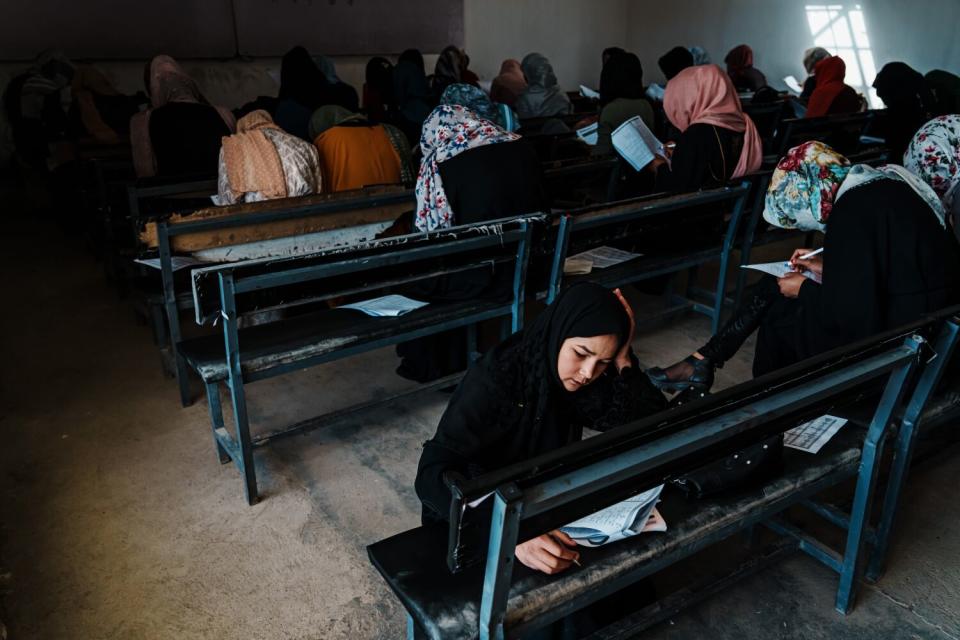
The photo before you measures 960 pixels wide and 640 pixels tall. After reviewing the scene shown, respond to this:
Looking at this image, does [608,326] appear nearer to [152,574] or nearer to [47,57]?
[152,574]

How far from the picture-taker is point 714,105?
3.71m

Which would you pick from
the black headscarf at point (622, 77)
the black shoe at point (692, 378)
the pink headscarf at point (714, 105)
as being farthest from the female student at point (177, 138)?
the black headscarf at point (622, 77)

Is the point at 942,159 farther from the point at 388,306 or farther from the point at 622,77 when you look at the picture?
the point at 622,77

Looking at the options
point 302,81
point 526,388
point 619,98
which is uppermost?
point 302,81

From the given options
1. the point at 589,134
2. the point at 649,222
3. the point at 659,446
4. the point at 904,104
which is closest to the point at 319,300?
the point at 659,446

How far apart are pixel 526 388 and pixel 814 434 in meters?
0.83

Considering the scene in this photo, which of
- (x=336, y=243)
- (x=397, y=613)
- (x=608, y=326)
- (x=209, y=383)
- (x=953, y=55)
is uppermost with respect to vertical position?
(x=953, y=55)

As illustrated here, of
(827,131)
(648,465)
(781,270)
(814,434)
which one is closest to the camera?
(648,465)

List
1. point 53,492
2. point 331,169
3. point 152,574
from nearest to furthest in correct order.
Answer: point 152,574 < point 53,492 < point 331,169

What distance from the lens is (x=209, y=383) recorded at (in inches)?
94.6

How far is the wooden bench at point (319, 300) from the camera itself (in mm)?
2162

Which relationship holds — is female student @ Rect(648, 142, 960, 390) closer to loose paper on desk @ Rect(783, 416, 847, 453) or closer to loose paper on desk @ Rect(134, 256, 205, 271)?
loose paper on desk @ Rect(783, 416, 847, 453)

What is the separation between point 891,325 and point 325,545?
177cm

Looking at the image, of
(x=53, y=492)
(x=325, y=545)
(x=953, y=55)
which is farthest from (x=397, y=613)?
(x=953, y=55)
